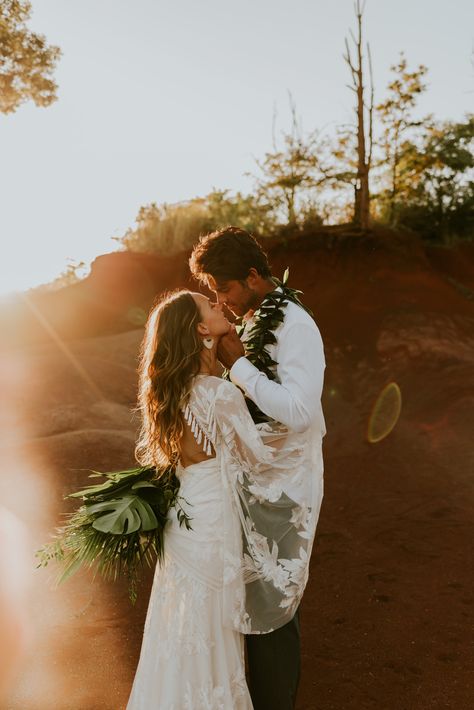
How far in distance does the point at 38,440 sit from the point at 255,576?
5.51 metres

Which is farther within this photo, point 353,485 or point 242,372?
point 353,485

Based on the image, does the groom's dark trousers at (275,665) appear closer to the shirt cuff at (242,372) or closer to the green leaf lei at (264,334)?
the green leaf lei at (264,334)

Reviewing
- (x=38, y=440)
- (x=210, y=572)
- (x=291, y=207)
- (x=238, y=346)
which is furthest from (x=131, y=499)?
(x=291, y=207)

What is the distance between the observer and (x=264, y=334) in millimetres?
2676

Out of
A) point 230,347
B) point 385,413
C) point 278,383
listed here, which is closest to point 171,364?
point 230,347

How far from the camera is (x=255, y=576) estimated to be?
8.14ft

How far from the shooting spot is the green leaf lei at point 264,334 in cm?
262

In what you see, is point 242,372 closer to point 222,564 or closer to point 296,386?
point 296,386

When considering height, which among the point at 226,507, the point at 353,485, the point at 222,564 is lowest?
the point at 353,485

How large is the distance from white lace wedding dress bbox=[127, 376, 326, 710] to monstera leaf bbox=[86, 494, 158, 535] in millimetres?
122

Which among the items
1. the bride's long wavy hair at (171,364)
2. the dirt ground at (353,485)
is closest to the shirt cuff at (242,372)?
the bride's long wavy hair at (171,364)

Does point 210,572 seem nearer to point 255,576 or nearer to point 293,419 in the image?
point 255,576

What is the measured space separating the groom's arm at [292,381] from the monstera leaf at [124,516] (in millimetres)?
670

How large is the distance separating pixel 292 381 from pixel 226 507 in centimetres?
58
